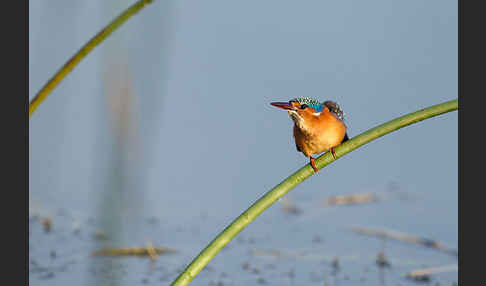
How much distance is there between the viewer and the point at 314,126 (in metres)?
1.90

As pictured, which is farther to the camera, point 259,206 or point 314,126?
point 314,126

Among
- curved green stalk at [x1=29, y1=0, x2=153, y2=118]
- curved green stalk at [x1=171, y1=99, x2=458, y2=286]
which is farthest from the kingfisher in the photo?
curved green stalk at [x1=29, y1=0, x2=153, y2=118]

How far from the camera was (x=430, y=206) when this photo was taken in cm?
379

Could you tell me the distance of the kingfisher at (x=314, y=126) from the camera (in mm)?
1880

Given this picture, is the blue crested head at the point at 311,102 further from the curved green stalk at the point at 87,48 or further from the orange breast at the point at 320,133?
the curved green stalk at the point at 87,48

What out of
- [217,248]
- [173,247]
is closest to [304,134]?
[217,248]

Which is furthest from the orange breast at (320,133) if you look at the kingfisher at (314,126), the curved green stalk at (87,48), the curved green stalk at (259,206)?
the curved green stalk at (87,48)

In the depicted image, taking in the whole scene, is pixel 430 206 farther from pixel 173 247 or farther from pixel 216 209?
pixel 173 247

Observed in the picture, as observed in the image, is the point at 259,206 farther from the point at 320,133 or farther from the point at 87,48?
the point at 87,48

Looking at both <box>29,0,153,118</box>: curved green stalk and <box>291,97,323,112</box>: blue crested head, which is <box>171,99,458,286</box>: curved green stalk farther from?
<box>29,0,153,118</box>: curved green stalk

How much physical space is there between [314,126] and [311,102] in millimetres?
78

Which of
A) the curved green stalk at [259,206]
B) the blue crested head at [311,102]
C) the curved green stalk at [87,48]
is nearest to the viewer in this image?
the curved green stalk at [259,206]

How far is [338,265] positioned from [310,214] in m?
0.80

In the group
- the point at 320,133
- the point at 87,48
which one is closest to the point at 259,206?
the point at 320,133
